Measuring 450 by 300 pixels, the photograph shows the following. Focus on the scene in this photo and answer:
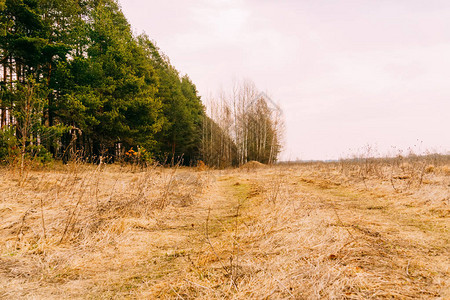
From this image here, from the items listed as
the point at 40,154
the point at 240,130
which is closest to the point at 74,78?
the point at 40,154

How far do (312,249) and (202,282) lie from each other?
3.69 feet

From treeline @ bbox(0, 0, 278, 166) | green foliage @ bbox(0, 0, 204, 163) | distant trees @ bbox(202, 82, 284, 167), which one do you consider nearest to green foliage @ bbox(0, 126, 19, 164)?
treeline @ bbox(0, 0, 278, 166)

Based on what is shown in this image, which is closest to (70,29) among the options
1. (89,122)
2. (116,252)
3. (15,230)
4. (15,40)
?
(15,40)

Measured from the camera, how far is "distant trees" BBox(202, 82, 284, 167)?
26594mm

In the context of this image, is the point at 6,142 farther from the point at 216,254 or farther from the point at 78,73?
the point at 216,254

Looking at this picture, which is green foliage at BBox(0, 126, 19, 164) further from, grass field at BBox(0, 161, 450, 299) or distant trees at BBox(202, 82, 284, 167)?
distant trees at BBox(202, 82, 284, 167)

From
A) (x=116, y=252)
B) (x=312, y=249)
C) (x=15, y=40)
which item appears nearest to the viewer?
(x=312, y=249)

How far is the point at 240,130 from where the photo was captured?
88.5ft

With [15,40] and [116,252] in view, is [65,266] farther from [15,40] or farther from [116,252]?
[15,40]

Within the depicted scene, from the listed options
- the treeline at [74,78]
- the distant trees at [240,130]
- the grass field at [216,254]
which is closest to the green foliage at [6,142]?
the treeline at [74,78]

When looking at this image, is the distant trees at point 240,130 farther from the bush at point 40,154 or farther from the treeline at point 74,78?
the bush at point 40,154

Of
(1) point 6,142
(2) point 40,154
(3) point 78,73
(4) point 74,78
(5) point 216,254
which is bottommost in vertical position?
(5) point 216,254

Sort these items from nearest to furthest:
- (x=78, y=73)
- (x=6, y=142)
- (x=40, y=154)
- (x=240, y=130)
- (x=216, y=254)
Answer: (x=216, y=254) → (x=6, y=142) → (x=40, y=154) → (x=78, y=73) → (x=240, y=130)

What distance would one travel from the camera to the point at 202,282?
1814 mm
